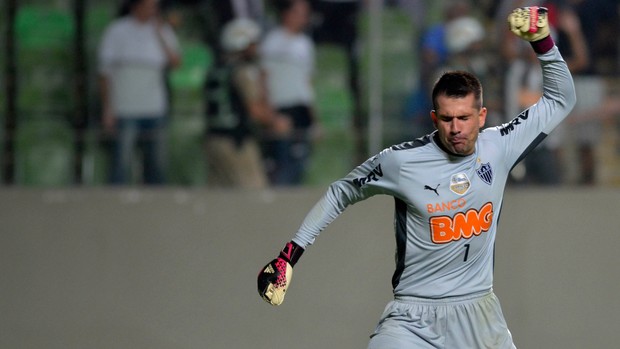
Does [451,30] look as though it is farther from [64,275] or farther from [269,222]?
[64,275]

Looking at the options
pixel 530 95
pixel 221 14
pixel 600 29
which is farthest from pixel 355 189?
pixel 600 29

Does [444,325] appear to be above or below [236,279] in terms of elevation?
above

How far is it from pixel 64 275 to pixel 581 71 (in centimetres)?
417

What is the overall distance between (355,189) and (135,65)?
11.0 feet

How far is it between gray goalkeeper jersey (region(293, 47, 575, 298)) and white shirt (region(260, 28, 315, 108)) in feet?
9.54

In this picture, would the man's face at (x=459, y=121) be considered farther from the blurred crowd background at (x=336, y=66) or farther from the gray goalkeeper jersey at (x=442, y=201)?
the blurred crowd background at (x=336, y=66)

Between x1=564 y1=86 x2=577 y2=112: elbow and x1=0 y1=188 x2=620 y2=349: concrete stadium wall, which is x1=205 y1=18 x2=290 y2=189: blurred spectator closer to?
x1=0 y1=188 x2=620 y2=349: concrete stadium wall

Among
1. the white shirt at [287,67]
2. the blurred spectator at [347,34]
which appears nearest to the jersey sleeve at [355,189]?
the blurred spectator at [347,34]

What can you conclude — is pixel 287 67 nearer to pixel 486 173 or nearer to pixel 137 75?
pixel 137 75

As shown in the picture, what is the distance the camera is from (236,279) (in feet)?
31.1

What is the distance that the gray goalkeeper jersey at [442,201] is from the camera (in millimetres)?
5684

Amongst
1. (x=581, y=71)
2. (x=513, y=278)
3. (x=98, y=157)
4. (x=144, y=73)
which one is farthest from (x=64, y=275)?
(x=581, y=71)

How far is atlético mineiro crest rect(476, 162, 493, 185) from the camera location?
18.7 ft

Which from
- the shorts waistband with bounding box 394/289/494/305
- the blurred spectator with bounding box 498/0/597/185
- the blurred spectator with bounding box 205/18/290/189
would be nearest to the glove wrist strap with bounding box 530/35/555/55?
the shorts waistband with bounding box 394/289/494/305
